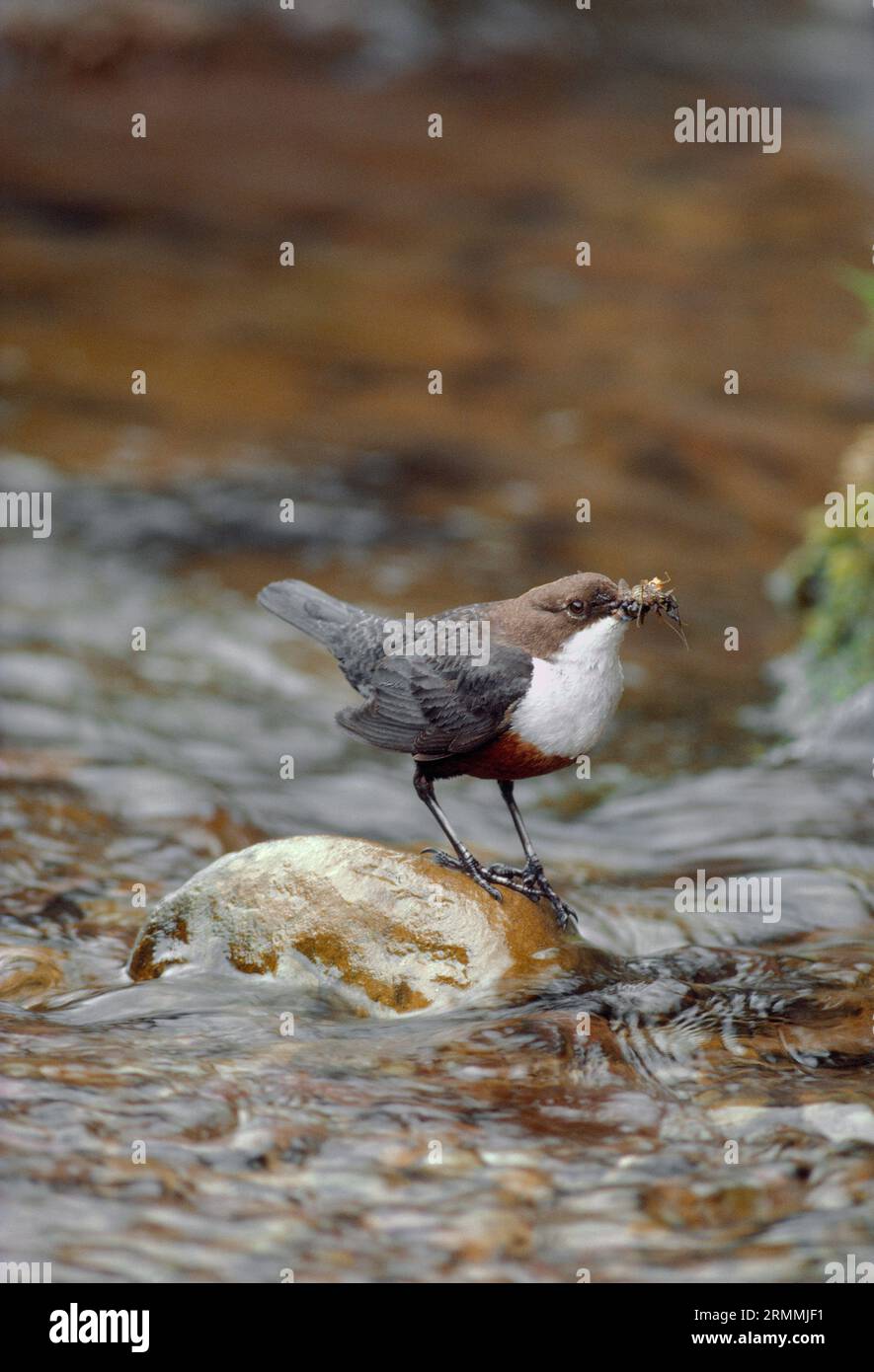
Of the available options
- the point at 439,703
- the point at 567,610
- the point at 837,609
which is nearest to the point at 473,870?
the point at 439,703

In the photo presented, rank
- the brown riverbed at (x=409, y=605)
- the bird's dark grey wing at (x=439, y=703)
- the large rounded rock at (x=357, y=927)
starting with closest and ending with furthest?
the brown riverbed at (x=409, y=605)
the bird's dark grey wing at (x=439, y=703)
the large rounded rock at (x=357, y=927)

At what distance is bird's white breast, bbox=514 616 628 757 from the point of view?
4367mm

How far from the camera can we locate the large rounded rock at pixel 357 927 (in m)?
4.65

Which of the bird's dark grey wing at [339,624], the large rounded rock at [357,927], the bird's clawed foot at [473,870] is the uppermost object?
the bird's dark grey wing at [339,624]

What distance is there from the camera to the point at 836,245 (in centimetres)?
1627

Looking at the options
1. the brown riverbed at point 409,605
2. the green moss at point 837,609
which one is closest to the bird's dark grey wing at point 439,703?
the brown riverbed at point 409,605

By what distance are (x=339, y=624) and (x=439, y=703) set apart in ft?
2.21

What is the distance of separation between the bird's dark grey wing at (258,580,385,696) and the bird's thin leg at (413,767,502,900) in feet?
1.18

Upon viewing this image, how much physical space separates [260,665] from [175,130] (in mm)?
13030

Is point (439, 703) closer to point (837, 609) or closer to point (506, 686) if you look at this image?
point (506, 686)

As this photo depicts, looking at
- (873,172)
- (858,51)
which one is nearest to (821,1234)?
(873,172)

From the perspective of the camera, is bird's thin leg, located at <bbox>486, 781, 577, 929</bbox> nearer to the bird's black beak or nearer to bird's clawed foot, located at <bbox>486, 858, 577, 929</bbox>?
bird's clawed foot, located at <bbox>486, 858, 577, 929</bbox>

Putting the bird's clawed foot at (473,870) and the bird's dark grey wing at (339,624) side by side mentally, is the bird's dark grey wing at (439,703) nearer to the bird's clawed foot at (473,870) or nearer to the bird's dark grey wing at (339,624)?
the bird's dark grey wing at (339,624)

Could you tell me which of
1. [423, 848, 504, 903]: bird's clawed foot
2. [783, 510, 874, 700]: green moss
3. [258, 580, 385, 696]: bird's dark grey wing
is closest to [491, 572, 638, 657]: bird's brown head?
[258, 580, 385, 696]: bird's dark grey wing
